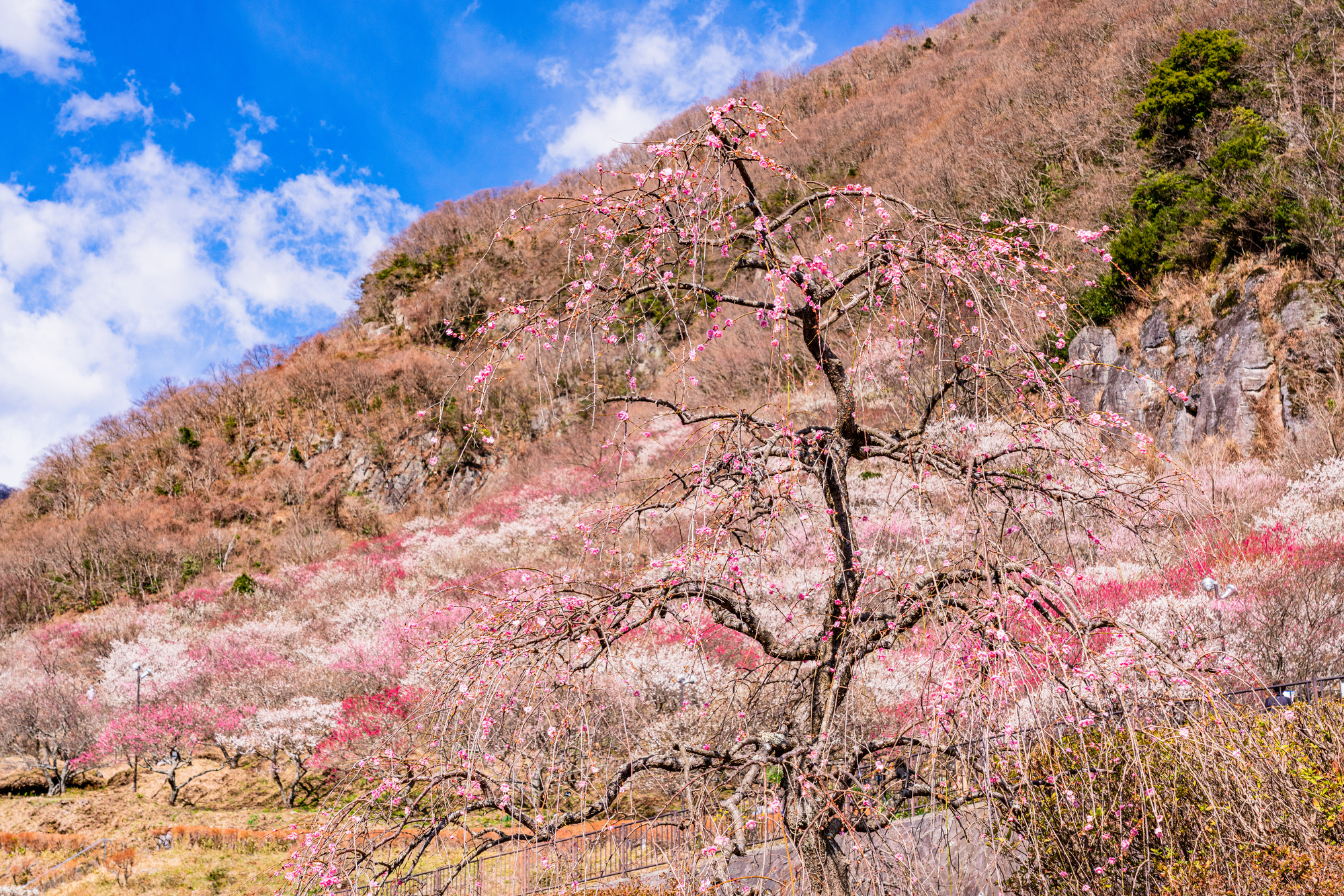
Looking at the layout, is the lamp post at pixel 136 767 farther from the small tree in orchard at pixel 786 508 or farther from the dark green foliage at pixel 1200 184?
the dark green foliage at pixel 1200 184

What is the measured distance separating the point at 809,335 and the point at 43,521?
132 feet

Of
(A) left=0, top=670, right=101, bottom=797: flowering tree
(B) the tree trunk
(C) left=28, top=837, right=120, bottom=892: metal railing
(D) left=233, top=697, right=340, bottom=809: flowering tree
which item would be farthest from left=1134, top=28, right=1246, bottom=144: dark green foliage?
(A) left=0, top=670, right=101, bottom=797: flowering tree

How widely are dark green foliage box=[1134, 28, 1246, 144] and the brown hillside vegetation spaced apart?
1.44 ft

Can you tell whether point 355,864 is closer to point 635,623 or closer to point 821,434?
point 635,623

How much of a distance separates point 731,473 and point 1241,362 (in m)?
15.7

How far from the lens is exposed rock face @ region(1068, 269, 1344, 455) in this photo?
13.4 meters

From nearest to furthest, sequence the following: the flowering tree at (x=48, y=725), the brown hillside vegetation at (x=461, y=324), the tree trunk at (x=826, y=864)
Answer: the tree trunk at (x=826, y=864)
the flowering tree at (x=48, y=725)
the brown hillside vegetation at (x=461, y=324)

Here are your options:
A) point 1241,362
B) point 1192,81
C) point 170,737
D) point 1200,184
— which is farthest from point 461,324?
point 1192,81

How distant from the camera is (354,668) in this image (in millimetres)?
13852

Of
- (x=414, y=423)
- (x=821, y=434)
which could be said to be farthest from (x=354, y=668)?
(x=414, y=423)

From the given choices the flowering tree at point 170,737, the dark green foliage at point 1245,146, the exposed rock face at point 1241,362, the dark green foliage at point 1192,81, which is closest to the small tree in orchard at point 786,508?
the exposed rock face at point 1241,362

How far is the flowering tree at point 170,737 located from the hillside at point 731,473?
91 mm

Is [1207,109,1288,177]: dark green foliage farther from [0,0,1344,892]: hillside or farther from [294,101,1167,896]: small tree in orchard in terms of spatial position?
[294,101,1167,896]: small tree in orchard

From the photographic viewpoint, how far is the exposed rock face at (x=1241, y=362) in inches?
526
